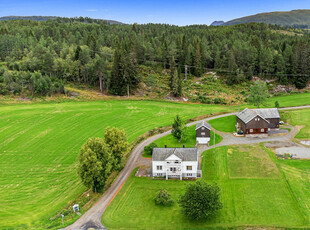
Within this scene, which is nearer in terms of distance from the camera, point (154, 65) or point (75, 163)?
point (75, 163)

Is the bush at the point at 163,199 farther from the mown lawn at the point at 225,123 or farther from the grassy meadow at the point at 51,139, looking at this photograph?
the mown lawn at the point at 225,123

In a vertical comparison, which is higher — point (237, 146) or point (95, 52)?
point (95, 52)

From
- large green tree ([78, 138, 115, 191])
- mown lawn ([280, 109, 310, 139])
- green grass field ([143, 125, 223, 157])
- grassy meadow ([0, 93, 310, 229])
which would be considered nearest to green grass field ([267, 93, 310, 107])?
grassy meadow ([0, 93, 310, 229])

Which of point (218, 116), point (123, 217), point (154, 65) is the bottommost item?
point (123, 217)

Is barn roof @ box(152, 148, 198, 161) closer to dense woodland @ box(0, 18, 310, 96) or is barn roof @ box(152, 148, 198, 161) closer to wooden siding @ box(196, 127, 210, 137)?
wooden siding @ box(196, 127, 210, 137)

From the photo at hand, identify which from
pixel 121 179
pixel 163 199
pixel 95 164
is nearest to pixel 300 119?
pixel 163 199

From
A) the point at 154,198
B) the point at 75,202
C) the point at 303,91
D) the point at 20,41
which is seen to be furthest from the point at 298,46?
the point at 20,41

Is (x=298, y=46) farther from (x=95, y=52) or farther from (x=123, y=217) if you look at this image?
(x=123, y=217)

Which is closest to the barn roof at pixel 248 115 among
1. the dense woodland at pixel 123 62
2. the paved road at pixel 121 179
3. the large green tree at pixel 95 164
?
the paved road at pixel 121 179
